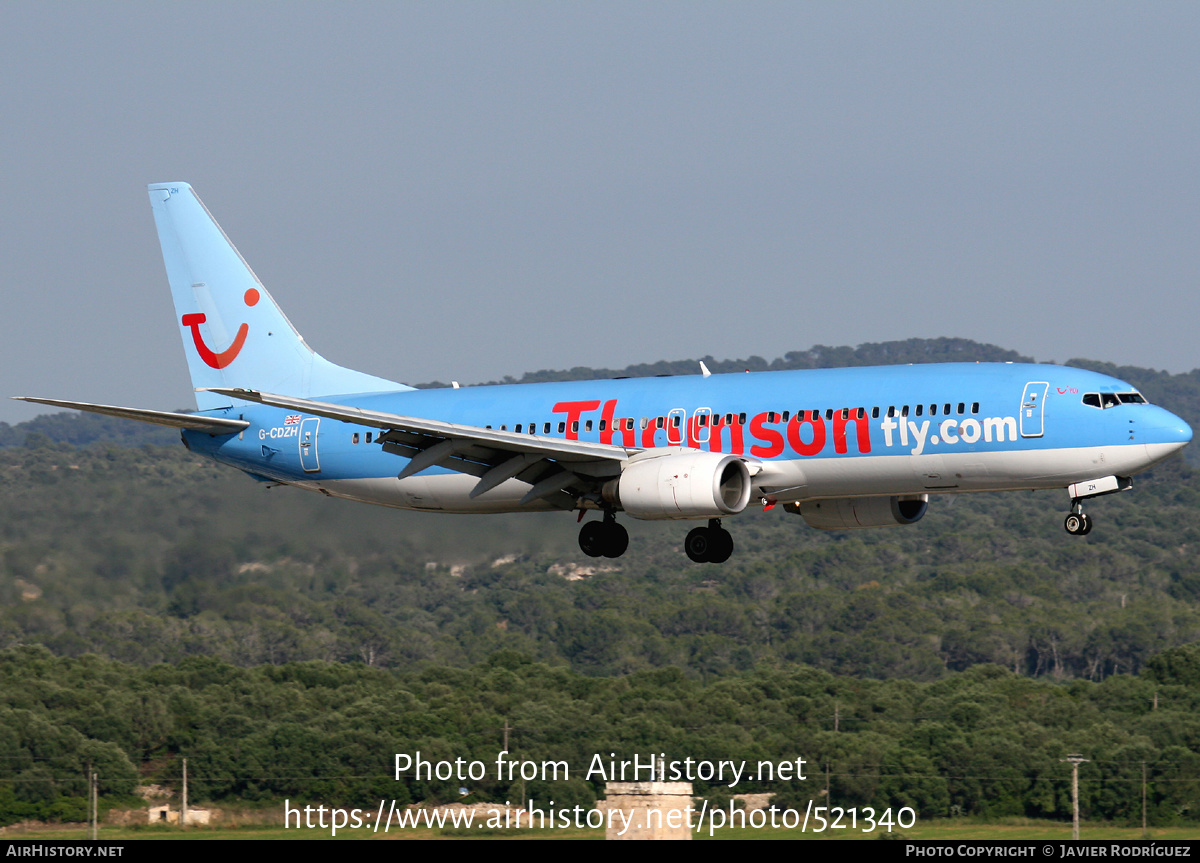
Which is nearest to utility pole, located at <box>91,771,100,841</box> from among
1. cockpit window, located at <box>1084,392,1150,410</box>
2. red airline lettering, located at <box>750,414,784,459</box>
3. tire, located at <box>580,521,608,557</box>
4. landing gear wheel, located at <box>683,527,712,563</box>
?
tire, located at <box>580,521,608,557</box>

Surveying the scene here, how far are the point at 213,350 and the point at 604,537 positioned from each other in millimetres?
16095

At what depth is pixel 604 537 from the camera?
52000 millimetres

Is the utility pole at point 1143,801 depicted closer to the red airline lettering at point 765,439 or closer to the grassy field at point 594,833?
the grassy field at point 594,833

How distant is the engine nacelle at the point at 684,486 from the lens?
4684 centimetres

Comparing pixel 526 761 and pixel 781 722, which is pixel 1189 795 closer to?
pixel 781 722

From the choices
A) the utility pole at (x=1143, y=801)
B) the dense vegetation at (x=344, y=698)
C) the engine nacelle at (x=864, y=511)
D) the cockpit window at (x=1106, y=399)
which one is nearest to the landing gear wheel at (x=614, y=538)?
the engine nacelle at (x=864, y=511)

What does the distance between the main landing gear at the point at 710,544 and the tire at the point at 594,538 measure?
2388 millimetres

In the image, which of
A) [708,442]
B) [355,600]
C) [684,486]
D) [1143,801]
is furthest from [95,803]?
[684,486]

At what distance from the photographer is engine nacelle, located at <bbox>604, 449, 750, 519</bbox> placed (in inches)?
1844

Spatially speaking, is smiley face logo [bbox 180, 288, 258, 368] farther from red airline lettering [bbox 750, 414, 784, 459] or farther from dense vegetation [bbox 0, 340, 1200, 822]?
red airline lettering [bbox 750, 414, 784, 459]

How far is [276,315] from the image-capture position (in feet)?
198

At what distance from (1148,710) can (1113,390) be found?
9647 cm

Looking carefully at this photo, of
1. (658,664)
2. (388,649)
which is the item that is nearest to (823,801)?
(388,649)

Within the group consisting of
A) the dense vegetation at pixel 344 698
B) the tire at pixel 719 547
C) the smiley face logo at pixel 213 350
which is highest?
the smiley face logo at pixel 213 350
